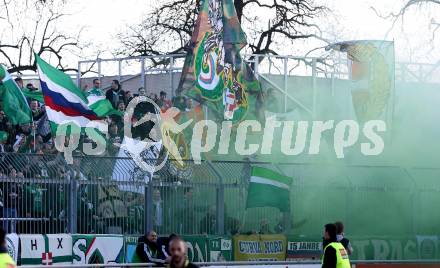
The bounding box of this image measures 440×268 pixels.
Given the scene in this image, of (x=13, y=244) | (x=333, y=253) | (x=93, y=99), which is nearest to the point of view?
(x=333, y=253)

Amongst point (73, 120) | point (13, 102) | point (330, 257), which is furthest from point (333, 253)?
point (13, 102)

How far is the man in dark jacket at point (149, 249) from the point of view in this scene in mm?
20062

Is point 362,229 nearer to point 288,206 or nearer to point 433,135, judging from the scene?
point 288,206

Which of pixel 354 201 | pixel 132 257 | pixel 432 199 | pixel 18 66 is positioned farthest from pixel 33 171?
pixel 18 66

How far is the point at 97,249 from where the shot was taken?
21.2m

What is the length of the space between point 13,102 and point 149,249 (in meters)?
4.26

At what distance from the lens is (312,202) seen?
24.7 metres

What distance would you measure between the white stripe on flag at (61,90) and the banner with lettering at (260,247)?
13.6ft

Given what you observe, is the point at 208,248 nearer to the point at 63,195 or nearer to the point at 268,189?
the point at 268,189

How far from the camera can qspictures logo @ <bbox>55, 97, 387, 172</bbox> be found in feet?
74.2

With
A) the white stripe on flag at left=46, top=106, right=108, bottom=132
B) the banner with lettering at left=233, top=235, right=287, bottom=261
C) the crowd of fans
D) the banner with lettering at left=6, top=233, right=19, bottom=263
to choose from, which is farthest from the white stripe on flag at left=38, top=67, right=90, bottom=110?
the banner with lettering at left=233, top=235, right=287, bottom=261

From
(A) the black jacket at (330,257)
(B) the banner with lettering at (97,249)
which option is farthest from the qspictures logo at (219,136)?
(A) the black jacket at (330,257)

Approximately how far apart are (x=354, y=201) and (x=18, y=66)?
17.2 m

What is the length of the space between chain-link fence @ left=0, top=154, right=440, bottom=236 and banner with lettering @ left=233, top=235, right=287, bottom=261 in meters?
0.36
